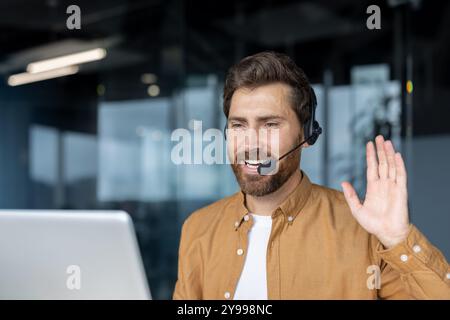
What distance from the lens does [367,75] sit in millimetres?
3457

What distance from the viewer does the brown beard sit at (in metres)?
1.38

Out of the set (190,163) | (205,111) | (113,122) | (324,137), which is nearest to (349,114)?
(324,137)

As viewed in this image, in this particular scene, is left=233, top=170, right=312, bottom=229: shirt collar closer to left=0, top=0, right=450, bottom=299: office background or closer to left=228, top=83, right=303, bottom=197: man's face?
left=228, top=83, right=303, bottom=197: man's face

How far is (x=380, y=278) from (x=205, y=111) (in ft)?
8.12

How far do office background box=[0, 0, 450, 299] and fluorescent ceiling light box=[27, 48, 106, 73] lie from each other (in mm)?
39

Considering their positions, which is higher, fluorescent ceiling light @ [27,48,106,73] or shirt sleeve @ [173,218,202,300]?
fluorescent ceiling light @ [27,48,106,73]

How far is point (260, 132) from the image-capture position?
4.53ft

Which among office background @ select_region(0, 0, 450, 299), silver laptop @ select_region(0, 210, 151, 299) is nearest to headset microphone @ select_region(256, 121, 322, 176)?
silver laptop @ select_region(0, 210, 151, 299)

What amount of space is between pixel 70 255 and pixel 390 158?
69 cm

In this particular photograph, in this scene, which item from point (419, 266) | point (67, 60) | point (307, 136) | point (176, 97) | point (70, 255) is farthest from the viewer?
point (67, 60)

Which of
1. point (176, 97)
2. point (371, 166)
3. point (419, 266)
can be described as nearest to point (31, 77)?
point (176, 97)

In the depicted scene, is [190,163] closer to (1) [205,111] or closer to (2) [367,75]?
(1) [205,111]

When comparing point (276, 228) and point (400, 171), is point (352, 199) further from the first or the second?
point (276, 228)

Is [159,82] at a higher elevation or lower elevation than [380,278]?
higher
